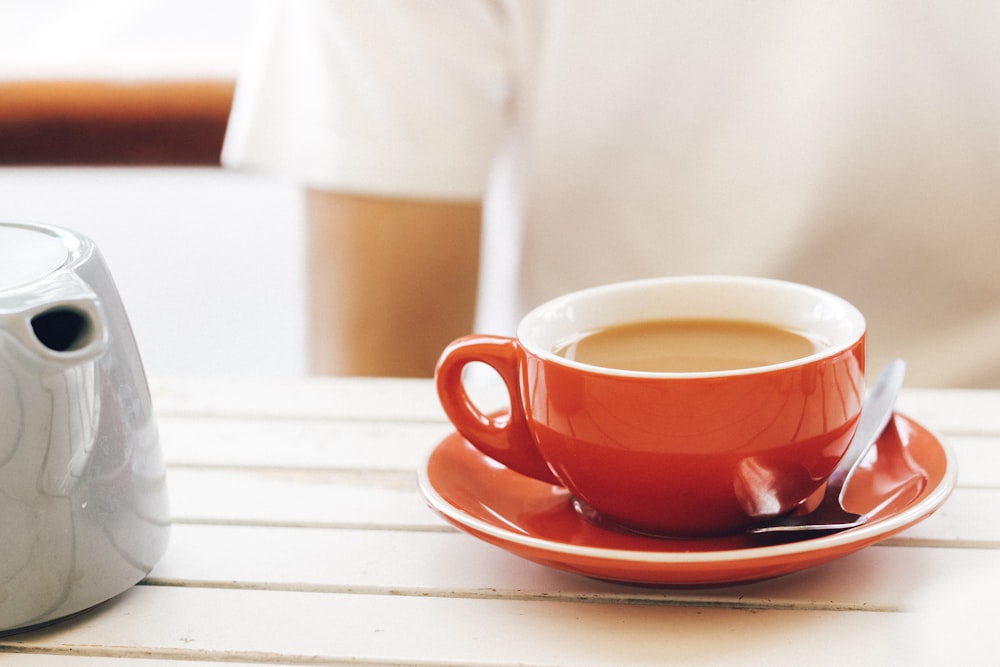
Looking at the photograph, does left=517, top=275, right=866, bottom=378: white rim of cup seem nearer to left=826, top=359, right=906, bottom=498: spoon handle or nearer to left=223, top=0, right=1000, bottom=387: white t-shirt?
left=826, top=359, right=906, bottom=498: spoon handle

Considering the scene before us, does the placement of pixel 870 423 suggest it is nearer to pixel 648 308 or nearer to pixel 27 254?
pixel 648 308

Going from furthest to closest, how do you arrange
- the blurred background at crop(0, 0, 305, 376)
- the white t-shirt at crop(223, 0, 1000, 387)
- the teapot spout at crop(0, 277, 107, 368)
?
the blurred background at crop(0, 0, 305, 376) → the white t-shirt at crop(223, 0, 1000, 387) → the teapot spout at crop(0, 277, 107, 368)

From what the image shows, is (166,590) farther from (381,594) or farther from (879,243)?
(879,243)

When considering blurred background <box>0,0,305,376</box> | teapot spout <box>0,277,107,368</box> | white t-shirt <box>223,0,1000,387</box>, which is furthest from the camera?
blurred background <box>0,0,305,376</box>

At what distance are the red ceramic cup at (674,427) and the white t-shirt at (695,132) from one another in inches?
18.4

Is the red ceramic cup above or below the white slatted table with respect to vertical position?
above

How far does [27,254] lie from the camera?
41 cm

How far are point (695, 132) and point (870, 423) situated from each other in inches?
18.9

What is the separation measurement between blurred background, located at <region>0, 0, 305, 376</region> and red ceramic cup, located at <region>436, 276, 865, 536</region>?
864 millimetres

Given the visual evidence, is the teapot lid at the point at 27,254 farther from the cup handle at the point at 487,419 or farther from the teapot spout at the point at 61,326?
the cup handle at the point at 487,419

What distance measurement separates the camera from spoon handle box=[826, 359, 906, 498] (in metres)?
0.46

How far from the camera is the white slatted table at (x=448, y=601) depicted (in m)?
0.38

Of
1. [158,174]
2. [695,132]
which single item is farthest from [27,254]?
[158,174]

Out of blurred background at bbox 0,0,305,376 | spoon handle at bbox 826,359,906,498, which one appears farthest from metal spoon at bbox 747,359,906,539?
blurred background at bbox 0,0,305,376
